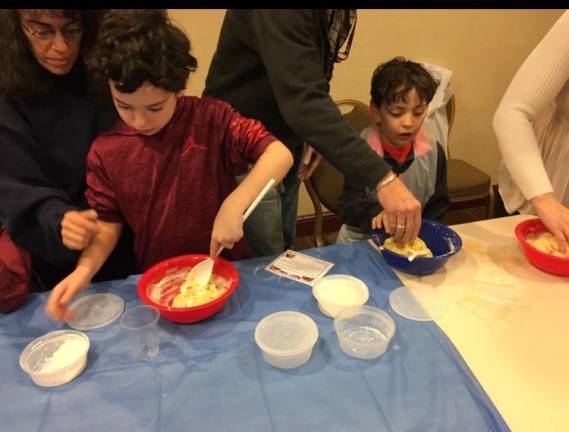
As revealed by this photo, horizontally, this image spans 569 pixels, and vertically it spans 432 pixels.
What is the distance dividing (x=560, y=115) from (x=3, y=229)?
1723mm

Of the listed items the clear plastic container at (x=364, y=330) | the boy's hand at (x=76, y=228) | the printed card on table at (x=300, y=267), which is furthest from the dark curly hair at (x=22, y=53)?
the clear plastic container at (x=364, y=330)

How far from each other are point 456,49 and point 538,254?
1.89 m

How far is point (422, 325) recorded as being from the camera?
3.61ft

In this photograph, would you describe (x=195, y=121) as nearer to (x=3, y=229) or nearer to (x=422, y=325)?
(x=3, y=229)

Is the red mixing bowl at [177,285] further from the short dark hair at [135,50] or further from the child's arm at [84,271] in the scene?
the short dark hair at [135,50]

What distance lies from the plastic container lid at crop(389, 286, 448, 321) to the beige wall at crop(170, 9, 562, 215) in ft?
5.51

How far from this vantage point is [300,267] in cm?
131

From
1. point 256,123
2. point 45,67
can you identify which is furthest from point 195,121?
point 45,67

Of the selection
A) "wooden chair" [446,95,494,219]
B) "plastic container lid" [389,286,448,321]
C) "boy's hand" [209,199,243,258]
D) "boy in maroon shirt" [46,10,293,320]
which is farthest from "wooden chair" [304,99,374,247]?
"boy's hand" [209,199,243,258]

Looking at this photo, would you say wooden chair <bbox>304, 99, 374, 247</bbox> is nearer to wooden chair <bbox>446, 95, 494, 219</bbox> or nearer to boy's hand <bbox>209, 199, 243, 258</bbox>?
wooden chair <bbox>446, 95, 494, 219</bbox>

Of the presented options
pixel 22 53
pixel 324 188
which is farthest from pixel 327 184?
pixel 22 53

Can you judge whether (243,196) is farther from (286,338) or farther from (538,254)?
(538,254)

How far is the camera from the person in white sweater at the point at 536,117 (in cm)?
131

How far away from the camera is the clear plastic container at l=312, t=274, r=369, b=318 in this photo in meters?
1.13
